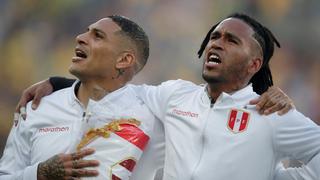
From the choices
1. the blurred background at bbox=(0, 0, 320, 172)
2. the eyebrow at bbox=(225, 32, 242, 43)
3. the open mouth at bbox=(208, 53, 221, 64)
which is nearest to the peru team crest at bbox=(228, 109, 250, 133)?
the open mouth at bbox=(208, 53, 221, 64)

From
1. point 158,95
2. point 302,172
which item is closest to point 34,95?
point 158,95

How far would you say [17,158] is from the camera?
3.04 m

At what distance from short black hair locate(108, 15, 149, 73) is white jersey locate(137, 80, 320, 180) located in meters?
0.39

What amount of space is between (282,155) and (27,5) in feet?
19.2

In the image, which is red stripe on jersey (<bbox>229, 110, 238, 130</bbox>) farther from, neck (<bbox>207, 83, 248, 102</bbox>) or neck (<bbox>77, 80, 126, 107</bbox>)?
neck (<bbox>77, 80, 126, 107</bbox>)

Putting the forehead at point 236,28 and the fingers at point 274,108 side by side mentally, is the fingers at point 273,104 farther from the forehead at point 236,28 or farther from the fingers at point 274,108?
the forehead at point 236,28

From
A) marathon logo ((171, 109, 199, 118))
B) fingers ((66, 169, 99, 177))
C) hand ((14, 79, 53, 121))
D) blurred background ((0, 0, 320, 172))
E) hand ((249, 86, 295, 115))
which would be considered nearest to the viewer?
fingers ((66, 169, 99, 177))

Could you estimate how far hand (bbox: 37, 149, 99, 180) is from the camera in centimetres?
285

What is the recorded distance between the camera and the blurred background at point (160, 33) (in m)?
7.75

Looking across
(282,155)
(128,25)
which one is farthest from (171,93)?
(282,155)

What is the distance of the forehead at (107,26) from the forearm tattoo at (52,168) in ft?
2.23

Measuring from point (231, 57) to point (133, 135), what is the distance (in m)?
0.60

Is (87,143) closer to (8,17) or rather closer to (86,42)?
(86,42)

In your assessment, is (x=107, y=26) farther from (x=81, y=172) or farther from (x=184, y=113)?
(x=81, y=172)
